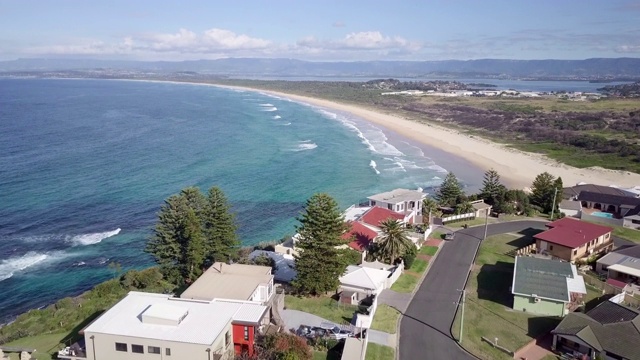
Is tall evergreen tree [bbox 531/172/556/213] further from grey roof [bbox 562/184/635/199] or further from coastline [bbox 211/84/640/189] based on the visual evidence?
coastline [bbox 211/84/640/189]

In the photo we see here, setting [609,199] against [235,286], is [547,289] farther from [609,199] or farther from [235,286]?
[609,199]

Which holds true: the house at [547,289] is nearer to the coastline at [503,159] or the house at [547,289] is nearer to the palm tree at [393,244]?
the palm tree at [393,244]

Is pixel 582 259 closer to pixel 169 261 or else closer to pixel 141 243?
pixel 169 261

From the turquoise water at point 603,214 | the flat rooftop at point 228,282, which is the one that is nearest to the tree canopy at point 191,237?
the flat rooftop at point 228,282

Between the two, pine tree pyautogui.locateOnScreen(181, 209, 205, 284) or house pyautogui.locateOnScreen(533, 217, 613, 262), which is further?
house pyautogui.locateOnScreen(533, 217, 613, 262)

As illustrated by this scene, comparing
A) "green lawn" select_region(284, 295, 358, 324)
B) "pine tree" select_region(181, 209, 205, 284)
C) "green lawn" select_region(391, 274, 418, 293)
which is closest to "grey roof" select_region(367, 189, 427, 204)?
"green lawn" select_region(391, 274, 418, 293)

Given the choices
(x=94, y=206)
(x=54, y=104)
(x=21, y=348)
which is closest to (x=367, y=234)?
(x=21, y=348)

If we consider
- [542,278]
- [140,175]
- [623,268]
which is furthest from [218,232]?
[140,175]

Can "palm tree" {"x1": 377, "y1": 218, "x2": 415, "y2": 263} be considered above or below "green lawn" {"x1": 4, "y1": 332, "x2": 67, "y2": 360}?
above
